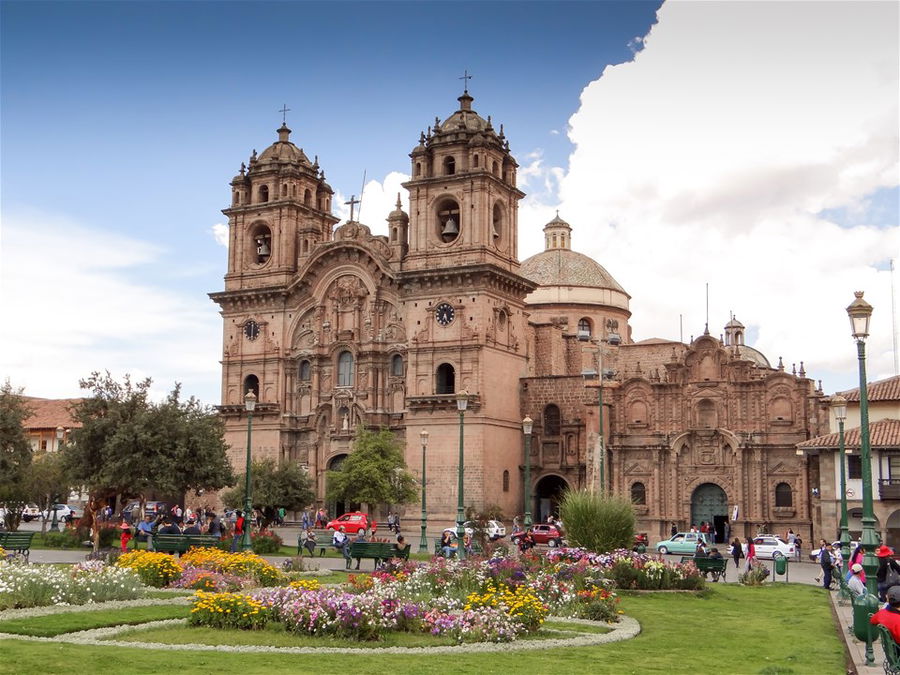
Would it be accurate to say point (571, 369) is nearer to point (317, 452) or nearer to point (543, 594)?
point (317, 452)

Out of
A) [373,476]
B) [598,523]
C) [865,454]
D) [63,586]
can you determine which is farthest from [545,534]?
[63,586]

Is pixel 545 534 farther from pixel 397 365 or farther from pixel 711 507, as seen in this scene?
pixel 397 365

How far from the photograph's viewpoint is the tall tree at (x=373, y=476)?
5291 centimetres

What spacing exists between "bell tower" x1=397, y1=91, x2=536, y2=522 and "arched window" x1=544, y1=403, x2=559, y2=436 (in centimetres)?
153

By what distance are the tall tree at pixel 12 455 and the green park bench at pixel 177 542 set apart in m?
16.0

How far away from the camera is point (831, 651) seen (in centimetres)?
1747

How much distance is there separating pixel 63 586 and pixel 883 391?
40006 mm

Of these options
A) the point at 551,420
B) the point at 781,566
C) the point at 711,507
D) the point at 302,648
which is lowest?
the point at 781,566

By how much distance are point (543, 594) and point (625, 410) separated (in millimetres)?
36925

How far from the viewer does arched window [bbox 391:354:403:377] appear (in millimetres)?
60656

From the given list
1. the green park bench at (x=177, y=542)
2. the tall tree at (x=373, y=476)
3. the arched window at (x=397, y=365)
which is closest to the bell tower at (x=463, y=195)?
the arched window at (x=397, y=365)

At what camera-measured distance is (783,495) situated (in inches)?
2101

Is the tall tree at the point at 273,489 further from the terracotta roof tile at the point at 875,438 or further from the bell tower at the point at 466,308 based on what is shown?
the terracotta roof tile at the point at 875,438

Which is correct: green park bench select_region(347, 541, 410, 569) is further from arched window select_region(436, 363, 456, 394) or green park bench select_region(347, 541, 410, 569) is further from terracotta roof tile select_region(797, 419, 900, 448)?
arched window select_region(436, 363, 456, 394)
